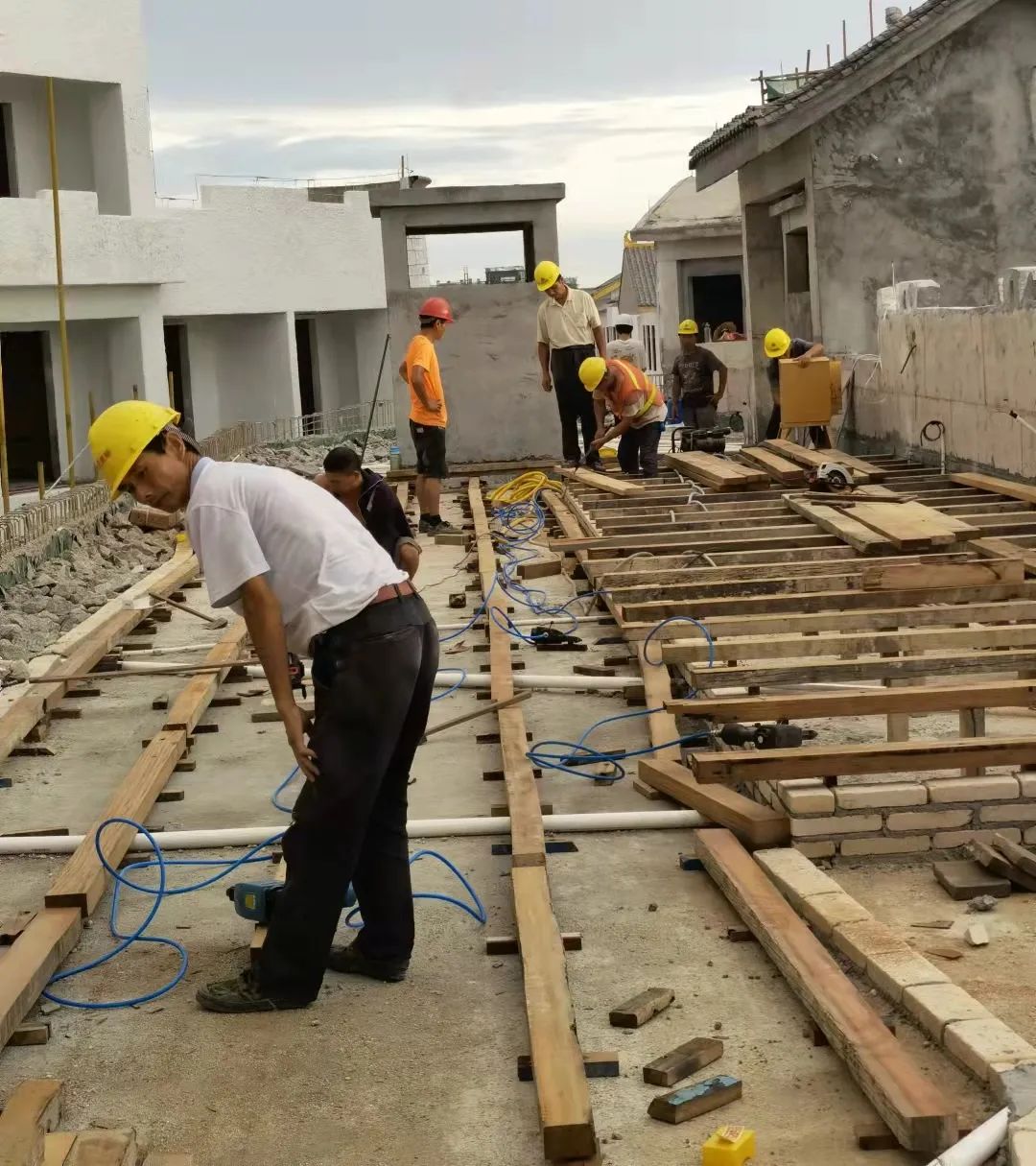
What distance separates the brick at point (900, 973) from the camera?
3.92 metres

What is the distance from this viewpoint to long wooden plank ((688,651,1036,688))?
20.5 ft

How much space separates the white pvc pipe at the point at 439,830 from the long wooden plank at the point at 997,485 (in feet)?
18.4

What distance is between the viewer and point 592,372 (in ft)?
45.0

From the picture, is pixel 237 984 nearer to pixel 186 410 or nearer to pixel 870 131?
pixel 870 131

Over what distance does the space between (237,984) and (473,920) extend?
83 cm

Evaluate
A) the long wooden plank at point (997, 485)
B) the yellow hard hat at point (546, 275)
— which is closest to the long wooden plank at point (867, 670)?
the long wooden plank at point (997, 485)

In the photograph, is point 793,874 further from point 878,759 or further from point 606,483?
point 606,483

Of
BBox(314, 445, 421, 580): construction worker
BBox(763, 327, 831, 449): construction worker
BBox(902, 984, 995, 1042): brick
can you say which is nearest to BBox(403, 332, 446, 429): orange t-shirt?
BBox(763, 327, 831, 449): construction worker

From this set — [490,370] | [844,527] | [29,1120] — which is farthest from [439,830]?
[490,370]

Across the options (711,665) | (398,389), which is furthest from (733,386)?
(711,665)

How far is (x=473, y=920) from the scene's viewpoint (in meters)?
4.86

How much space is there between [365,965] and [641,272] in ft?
131

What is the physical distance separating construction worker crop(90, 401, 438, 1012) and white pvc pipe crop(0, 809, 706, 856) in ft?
3.78

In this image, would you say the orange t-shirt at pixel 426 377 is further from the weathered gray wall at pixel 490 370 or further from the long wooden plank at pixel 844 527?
the weathered gray wall at pixel 490 370
